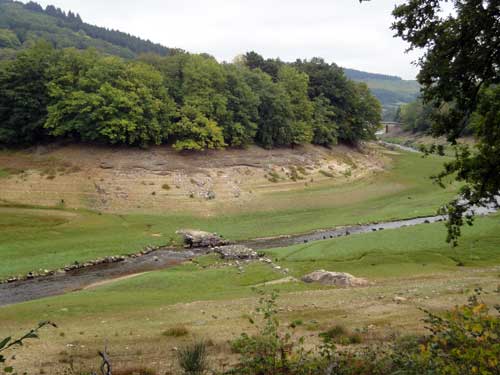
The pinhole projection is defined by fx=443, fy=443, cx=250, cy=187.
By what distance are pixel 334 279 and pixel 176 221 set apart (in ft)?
87.9

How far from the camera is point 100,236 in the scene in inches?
1757

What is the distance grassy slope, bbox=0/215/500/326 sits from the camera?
82.5ft

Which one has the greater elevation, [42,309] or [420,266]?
[420,266]

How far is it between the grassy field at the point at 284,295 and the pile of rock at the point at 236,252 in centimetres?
172

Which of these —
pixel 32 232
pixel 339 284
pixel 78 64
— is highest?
pixel 78 64

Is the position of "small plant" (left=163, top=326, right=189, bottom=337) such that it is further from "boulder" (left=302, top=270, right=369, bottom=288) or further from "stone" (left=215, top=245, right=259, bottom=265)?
"stone" (left=215, top=245, right=259, bottom=265)

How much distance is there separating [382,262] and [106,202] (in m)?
34.5

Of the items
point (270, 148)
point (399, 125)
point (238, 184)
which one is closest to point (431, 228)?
point (238, 184)

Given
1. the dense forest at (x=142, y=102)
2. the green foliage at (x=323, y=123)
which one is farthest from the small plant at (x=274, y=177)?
the green foliage at (x=323, y=123)

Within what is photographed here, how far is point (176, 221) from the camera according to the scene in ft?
169

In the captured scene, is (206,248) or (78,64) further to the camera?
(78,64)

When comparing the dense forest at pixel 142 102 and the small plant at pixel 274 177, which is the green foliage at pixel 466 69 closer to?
the dense forest at pixel 142 102

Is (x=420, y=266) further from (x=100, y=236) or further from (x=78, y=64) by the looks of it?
(x=78, y=64)

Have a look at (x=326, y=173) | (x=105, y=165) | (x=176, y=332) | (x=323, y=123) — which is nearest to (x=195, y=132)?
(x=105, y=165)
